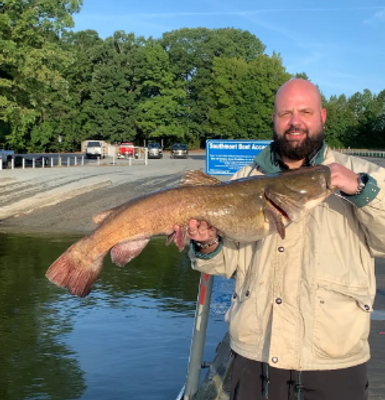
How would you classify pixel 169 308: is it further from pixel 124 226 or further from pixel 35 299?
pixel 124 226

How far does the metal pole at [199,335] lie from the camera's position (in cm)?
512

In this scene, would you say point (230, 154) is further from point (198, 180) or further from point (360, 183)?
point (360, 183)

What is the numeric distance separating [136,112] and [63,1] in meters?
40.8

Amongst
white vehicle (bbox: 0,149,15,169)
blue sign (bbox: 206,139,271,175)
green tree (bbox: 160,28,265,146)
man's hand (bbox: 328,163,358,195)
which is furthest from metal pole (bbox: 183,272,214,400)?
green tree (bbox: 160,28,265,146)

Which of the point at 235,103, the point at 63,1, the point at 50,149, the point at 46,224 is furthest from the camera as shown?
the point at 50,149

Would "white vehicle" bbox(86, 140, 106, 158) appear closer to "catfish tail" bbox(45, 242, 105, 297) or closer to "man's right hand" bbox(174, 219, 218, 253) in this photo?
"catfish tail" bbox(45, 242, 105, 297)

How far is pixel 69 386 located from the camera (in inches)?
255

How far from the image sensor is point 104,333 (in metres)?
8.11


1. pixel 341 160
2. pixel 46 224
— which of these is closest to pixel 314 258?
pixel 341 160

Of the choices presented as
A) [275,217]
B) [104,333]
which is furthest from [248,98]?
[275,217]

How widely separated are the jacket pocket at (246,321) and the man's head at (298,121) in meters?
0.77

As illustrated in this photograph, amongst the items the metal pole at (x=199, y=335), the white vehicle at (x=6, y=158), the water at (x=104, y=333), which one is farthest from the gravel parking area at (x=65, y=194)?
the metal pole at (x=199, y=335)

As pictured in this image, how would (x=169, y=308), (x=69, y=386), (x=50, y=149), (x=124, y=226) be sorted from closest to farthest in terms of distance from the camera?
(x=124, y=226) < (x=69, y=386) < (x=169, y=308) < (x=50, y=149)

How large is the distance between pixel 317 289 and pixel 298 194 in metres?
0.47
